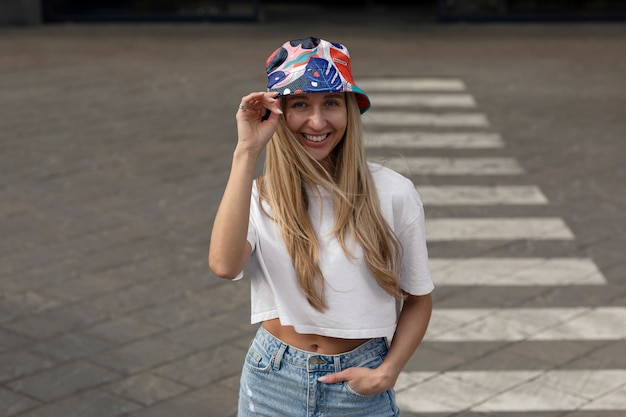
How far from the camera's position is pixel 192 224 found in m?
8.78

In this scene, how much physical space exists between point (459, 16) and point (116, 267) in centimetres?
1352

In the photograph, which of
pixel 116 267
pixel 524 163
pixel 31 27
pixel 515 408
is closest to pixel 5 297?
pixel 116 267

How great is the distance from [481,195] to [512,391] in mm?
4002

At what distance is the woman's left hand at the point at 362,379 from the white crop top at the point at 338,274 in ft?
0.32

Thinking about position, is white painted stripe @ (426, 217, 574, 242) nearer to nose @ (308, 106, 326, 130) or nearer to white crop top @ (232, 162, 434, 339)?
white crop top @ (232, 162, 434, 339)

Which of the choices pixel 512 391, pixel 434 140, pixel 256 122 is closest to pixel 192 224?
pixel 512 391

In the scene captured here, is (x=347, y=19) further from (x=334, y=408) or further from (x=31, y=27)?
(x=334, y=408)

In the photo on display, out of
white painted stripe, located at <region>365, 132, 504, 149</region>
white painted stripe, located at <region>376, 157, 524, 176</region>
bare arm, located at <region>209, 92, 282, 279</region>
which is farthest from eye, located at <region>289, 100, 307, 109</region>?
white painted stripe, located at <region>365, 132, 504, 149</region>

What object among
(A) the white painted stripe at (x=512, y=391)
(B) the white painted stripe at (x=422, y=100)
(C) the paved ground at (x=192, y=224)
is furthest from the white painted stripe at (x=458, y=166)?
(A) the white painted stripe at (x=512, y=391)

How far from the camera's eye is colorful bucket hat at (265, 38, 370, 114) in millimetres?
3059

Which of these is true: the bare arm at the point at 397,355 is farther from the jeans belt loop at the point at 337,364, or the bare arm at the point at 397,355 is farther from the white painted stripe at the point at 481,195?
the white painted stripe at the point at 481,195

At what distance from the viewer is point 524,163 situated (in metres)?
10.8

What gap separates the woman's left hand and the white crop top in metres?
0.10

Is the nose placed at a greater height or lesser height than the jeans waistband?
greater
